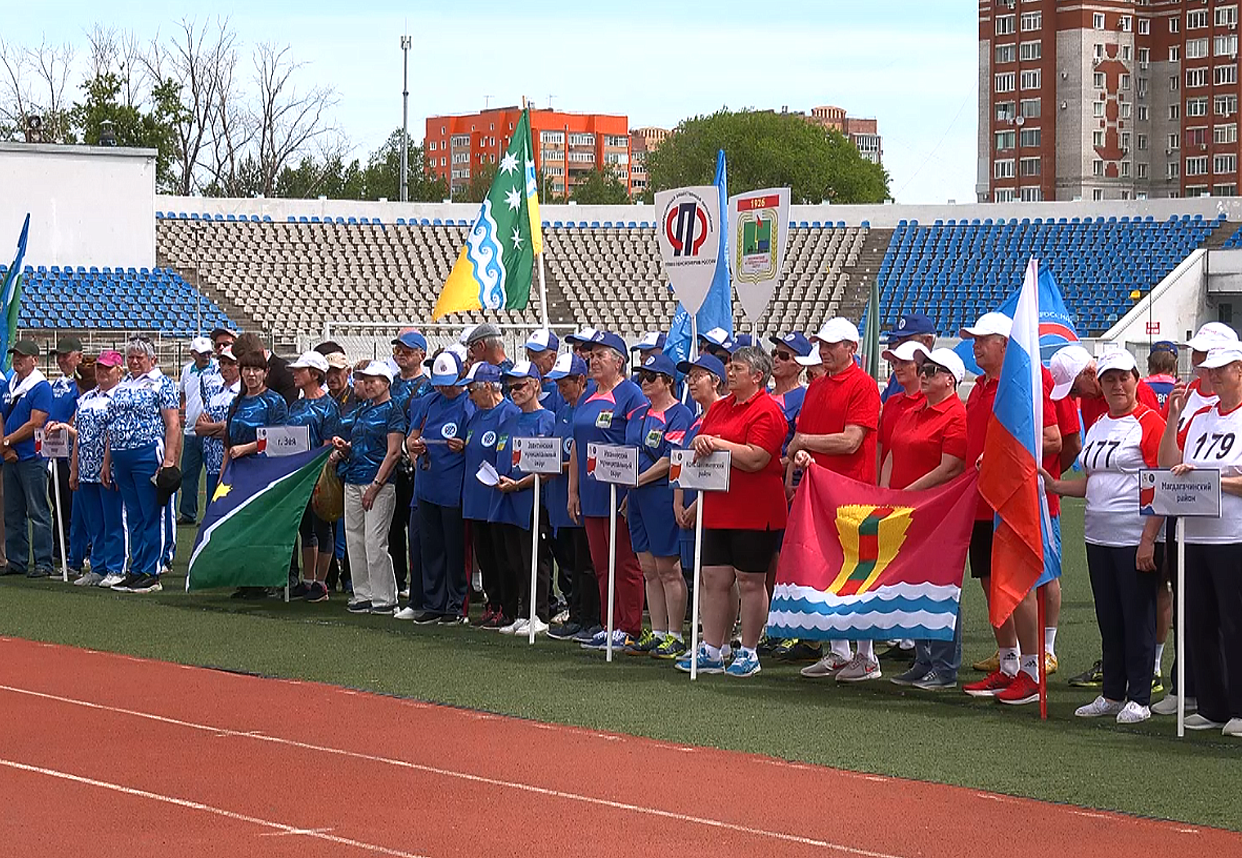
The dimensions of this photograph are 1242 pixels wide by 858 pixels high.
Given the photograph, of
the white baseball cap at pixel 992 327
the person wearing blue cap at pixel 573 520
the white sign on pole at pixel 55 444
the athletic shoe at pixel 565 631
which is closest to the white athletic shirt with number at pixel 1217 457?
the white baseball cap at pixel 992 327

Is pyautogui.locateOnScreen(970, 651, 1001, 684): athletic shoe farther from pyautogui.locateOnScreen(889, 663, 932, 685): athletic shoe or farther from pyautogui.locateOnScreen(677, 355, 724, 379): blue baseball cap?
pyautogui.locateOnScreen(677, 355, 724, 379): blue baseball cap

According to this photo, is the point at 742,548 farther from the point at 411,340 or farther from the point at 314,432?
the point at 314,432

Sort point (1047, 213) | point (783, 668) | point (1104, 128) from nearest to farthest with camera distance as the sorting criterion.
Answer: point (783, 668) → point (1047, 213) → point (1104, 128)

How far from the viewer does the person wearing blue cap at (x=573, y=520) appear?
12008 millimetres

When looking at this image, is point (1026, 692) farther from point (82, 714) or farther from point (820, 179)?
point (820, 179)

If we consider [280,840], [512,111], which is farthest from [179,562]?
[512,111]

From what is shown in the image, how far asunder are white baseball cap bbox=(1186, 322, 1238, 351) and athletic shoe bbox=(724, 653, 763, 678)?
10.6 feet

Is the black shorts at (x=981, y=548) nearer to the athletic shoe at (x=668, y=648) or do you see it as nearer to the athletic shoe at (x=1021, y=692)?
the athletic shoe at (x=1021, y=692)

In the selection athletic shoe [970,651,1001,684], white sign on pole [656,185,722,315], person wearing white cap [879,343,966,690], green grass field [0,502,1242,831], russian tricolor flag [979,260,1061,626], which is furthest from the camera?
white sign on pole [656,185,722,315]

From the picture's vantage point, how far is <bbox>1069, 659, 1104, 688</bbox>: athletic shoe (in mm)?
10391

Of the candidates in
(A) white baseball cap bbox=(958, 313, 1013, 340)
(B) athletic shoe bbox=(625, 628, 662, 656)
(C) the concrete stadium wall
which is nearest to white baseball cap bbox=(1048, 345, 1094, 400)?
(A) white baseball cap bbox=(958, 313, 1013, 340)

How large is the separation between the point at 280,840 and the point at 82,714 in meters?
2.98

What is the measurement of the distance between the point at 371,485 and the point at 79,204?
117 ft

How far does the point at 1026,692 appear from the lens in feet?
32.1
